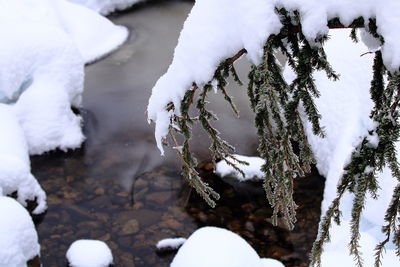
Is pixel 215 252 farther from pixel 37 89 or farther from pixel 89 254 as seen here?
pixel 37 89

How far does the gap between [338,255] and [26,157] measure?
5756 millimetres

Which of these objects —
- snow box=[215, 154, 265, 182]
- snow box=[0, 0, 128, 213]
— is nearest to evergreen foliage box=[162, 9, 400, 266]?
snow box=[215, 154, 265, 182]

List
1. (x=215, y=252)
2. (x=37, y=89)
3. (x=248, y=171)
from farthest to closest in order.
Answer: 1. (x=37, y=89)
2. (x=248, y=171)
3. (x=215, y=252)

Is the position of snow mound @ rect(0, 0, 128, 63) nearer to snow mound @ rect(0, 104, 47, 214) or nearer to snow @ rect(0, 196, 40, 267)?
snow mound @ rect(0, 104, 47, 214)

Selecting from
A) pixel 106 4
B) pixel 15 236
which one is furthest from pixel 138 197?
pixel 106 4

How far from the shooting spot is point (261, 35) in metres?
2.04

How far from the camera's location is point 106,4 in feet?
53.7

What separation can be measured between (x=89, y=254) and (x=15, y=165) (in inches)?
77.1

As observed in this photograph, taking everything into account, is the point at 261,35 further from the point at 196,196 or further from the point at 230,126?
the point at 230,126

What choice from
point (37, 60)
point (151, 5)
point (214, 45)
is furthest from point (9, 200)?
point (151, 5)

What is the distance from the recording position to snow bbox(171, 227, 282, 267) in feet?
16.3

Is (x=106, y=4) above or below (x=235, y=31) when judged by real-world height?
below

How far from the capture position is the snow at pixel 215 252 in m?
4.97

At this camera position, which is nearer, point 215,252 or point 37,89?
point 215,252
